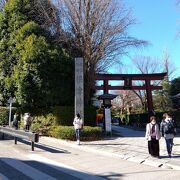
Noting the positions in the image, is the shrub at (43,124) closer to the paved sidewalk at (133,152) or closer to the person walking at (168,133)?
the paved sidewalk at (133,152)


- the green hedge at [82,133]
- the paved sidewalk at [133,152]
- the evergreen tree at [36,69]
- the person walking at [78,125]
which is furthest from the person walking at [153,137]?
the evergreen tree at [36,69]

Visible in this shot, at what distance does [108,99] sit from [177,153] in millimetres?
11579

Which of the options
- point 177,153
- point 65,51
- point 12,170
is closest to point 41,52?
point 65,51

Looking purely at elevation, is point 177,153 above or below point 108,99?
below

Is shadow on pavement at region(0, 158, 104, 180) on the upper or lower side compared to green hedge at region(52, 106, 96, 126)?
lower

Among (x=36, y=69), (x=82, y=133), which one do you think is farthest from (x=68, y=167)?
(x=36, y=69)

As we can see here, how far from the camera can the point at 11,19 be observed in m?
29.7

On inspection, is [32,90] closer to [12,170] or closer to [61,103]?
[61,103]

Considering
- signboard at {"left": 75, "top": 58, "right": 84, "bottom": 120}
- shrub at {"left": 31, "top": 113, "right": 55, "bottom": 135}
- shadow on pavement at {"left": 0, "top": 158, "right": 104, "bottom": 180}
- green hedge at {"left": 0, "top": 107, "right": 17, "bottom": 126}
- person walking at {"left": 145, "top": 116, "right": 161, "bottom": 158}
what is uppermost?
signboard at {"left": 75, "top": 58, "right": 84, "bottom": 120}

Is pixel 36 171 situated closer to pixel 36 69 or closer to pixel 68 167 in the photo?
pixel 68 167

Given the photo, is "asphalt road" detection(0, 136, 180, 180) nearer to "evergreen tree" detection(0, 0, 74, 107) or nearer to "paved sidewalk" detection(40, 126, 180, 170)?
"paved sidewalk" detection(40, 126, 180, 170)

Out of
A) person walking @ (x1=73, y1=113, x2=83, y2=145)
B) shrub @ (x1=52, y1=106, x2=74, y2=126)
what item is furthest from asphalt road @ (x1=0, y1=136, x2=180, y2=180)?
shrub @ (x1=52, y1=106, x2=74, y2=126)

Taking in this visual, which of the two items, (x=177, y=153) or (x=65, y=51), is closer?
(x=177, y=153)

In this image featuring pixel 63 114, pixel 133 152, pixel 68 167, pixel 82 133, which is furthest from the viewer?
pixel 63 114
